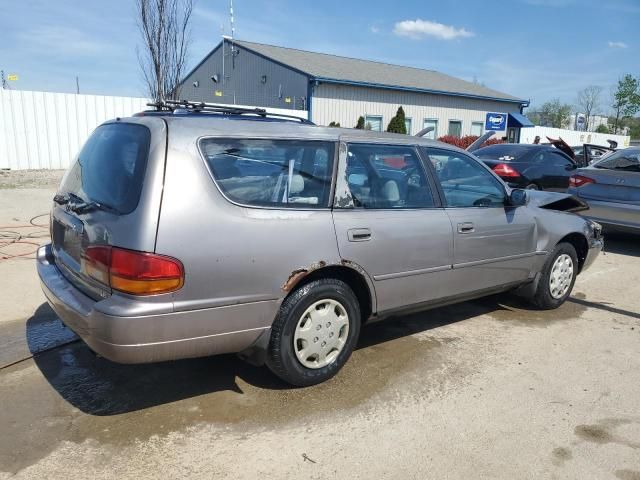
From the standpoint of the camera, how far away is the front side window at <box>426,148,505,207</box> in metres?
4.14

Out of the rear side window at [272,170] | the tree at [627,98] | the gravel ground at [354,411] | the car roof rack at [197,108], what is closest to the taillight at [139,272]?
the rear side window at [272,170]

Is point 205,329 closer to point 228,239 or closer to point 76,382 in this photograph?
point 228,239

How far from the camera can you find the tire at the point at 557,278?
197 inches

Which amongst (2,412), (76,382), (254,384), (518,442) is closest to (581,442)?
(518,442)

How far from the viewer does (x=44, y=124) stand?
1537cm

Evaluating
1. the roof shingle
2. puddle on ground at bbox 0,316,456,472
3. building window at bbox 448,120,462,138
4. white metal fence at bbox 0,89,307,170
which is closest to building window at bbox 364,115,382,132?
the roof shingle

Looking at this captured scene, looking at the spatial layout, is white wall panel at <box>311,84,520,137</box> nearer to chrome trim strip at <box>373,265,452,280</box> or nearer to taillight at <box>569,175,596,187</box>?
taillight at <box>569,175,596,187</box>

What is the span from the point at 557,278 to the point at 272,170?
3323 mm

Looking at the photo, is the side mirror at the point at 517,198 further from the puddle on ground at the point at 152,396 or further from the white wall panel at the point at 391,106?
the white wall panel at the point at 391,106

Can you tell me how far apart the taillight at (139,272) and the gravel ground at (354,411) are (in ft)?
2.84

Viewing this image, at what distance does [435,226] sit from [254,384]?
174 centimetres

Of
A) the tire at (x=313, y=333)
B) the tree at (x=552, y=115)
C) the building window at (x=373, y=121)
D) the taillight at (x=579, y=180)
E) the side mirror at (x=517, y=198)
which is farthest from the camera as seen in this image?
the tree at (x=552, y=115)

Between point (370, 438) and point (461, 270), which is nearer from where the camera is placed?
point (370, 438)

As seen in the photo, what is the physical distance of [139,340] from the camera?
→ 271cm
